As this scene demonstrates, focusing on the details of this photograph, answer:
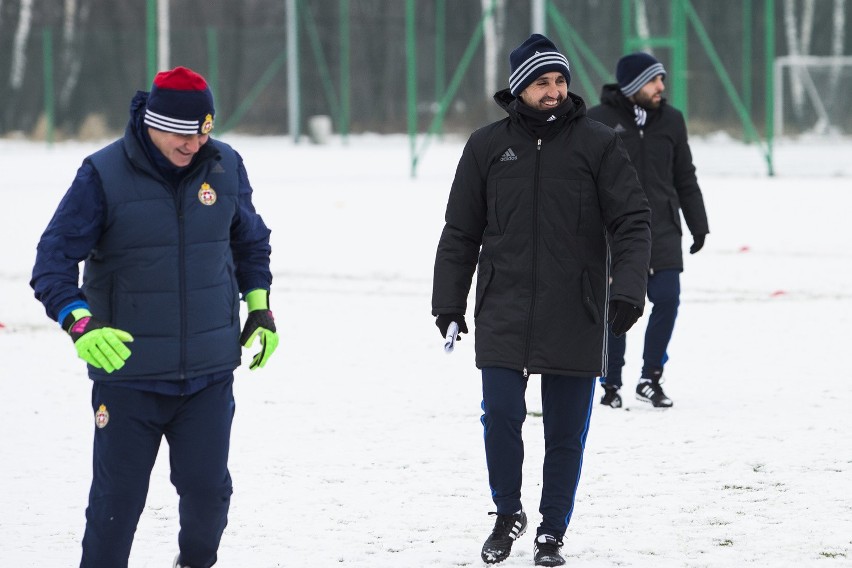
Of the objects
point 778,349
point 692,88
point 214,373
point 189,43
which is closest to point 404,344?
point 778,349

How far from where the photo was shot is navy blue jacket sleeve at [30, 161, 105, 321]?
12.5ft

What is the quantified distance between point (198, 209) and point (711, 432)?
3216 millimetres

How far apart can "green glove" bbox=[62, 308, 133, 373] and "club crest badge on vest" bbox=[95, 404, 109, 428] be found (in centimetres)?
15

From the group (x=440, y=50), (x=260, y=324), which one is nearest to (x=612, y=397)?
(x=260, y=324)

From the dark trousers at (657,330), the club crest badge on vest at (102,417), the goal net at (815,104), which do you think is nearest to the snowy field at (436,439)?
the dark trousers at (657,330)

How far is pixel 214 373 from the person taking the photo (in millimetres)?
3992

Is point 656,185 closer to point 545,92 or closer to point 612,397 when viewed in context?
point 612,397

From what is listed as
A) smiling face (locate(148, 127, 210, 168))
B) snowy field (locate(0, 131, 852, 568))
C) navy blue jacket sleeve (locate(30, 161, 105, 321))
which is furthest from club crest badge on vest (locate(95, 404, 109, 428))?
snowy field (locate(0, 131, 852, 568))

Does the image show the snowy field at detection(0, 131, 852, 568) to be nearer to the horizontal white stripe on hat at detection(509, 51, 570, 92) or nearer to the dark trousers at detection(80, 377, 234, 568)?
the dark trousers at detection(80, 377, 234, 568)

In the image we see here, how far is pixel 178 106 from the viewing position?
3844mm

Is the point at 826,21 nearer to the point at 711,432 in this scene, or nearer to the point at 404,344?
the point at 404,344

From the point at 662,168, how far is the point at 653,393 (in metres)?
1.02

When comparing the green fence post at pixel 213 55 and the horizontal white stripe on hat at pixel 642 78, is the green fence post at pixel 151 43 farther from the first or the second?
the horizontal white stripe on hat at pixel 642 78

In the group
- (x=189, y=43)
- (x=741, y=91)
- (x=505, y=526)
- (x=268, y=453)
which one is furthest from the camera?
(x=189, y=43)
